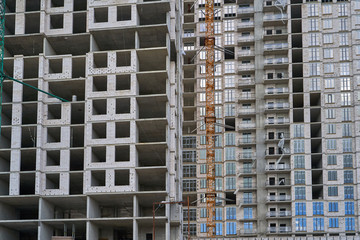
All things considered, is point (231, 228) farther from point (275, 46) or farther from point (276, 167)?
point (275, 46)

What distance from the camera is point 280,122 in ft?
393

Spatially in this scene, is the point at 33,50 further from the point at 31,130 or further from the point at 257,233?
the point at 257,233

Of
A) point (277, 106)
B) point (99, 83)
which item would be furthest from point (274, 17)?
point (99, 83)

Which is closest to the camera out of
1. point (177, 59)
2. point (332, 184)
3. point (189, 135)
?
point (177, 59)

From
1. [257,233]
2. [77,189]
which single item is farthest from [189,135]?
[77,189]

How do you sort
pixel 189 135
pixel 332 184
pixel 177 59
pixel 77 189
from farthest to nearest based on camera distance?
pixel 189 135 → pixel 332 184 → pixel 177 59 → pixel 77 189

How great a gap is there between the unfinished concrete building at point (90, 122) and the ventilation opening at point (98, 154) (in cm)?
13

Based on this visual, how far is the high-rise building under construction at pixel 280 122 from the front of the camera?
115 metres

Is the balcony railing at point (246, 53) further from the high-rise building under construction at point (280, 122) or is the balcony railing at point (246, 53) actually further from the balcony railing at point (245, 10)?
the balcony railing at point (245, 10)

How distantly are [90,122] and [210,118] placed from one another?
44.0 m

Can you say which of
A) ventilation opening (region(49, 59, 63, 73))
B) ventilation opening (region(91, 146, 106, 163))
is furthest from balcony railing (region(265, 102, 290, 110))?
ventilation opening (region(49, 59, 63, 73))

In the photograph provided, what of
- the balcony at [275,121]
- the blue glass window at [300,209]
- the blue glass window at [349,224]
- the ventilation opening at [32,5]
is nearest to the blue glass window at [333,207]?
the blue glass window at [349,224]

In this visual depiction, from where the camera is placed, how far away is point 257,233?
117188 mm

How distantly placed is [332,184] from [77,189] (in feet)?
156
